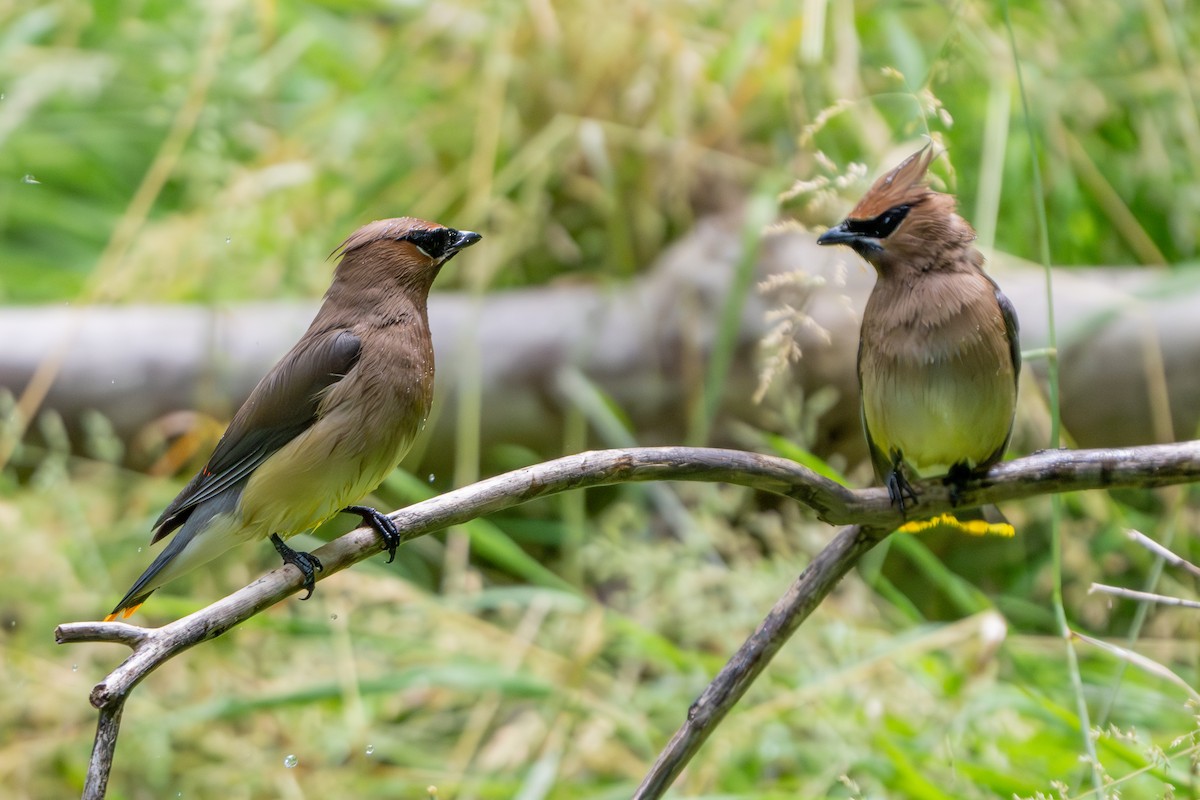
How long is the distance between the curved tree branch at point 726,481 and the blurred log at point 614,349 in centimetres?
219

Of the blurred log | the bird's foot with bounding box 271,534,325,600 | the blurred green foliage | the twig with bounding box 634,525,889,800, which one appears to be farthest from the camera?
the blurred green foliage

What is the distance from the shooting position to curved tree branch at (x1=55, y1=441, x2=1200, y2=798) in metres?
1.77

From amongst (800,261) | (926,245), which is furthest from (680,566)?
(926,245)

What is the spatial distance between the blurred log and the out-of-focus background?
0.6 inches

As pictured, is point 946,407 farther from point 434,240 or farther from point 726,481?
point 434,240

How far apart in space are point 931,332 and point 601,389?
2.38 meters

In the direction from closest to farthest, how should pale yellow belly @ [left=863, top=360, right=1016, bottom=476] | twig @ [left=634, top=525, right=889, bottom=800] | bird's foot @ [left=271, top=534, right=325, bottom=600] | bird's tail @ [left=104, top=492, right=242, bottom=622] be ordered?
bird's foot @ [left=271, top=534, right=325, bottom=600]
twig @ [left=634, top=525, right=889, bottom=800]
bird's tail @ [left=104, top=492, right=242, bottom=622]
pale yellow belly @ [left=863, top=360, right=1016, bottom=476]

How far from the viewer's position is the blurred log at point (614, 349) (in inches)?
167

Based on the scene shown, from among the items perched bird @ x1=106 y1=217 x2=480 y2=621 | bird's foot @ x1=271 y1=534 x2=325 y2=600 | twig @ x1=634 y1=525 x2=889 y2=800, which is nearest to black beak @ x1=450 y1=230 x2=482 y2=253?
perched bird @ x1=106 y1=217 x2=480 y2=621

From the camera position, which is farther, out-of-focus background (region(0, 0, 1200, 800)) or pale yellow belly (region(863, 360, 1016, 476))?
out-of-focus background (region(0, 0, 1200, 800))

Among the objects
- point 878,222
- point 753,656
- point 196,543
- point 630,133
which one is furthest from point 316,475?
point 630,133

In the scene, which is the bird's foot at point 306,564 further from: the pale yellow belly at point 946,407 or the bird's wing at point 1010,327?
the bird's wing at point 1010,327

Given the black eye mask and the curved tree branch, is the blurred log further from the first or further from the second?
the black eye mask

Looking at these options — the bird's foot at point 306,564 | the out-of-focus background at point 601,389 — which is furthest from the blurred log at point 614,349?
the bird's foot at point 306,564
